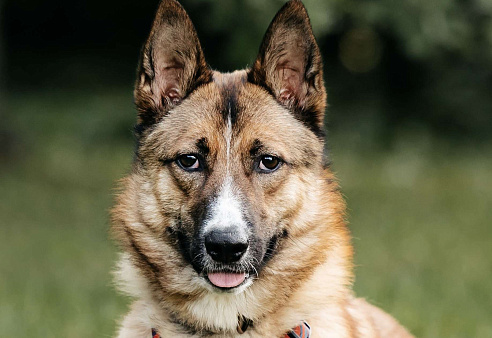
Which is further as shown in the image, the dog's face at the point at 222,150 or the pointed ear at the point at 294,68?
the pointed ear at the point at 294,68

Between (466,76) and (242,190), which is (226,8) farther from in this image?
(466,76)

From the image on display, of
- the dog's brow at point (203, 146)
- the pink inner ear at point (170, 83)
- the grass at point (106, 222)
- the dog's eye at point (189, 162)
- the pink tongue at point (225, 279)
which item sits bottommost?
the grass at point (106, 222)

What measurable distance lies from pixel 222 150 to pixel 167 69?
660 millimetres

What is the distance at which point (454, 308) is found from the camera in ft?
22.1

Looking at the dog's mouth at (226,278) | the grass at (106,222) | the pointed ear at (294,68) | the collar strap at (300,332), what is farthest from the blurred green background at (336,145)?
the collar strap at (300,332)

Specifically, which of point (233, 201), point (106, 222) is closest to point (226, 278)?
point (233, 201)

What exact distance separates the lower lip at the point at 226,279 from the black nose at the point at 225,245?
139 millimetres

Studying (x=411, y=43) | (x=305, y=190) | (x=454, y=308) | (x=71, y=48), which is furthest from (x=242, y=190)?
(x=71, y=48)

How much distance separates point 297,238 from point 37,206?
761 centimetres

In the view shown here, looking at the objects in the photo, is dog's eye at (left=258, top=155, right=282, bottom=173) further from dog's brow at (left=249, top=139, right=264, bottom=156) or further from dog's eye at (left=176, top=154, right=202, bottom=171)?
dog's eye at (left=176, top=154, right=202, bottom=171)

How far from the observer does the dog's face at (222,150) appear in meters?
3.81

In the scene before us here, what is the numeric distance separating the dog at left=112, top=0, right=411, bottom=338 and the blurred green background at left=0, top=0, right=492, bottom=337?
41cm

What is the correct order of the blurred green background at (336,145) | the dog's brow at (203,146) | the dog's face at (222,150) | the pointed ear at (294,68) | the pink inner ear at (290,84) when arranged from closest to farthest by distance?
1. the dog's face at (222,150)
2. the dog's brow at (203,146)
3. the pointed ear at (294,68)
4. the pink inner ear at (290,84)
5. the blurred green background at (336,145)

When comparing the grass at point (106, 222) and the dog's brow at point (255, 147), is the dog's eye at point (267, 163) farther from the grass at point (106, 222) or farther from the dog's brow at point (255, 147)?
the grass at point (106, 222)
